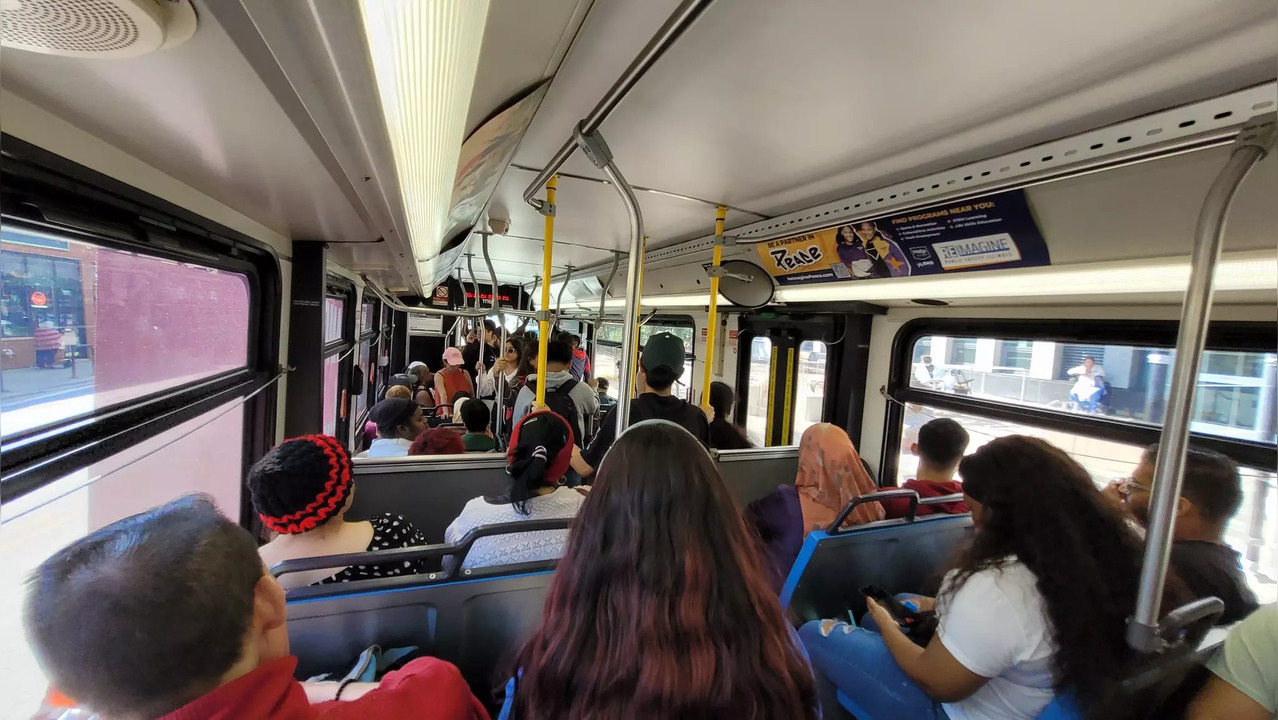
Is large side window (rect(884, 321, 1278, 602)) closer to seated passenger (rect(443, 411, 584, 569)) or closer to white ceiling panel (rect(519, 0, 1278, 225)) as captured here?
white ceiling panel (rect(519, 0, 1278, 225))

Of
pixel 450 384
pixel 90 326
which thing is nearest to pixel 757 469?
pixel 90 326

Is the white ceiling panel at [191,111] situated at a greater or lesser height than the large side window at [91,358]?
greater

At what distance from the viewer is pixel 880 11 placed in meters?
0.91

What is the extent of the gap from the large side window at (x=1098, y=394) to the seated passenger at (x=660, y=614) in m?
1.64

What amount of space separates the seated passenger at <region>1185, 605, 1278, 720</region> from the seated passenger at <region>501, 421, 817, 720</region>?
1.19m

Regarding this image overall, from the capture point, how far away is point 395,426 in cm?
352

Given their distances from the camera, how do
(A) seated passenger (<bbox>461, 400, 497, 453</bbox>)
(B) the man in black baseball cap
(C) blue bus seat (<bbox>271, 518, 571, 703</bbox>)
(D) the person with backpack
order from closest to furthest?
(C) blue bus seat (<bbox>271, 518, 571, 703</bbox>) < (B) the man in black baseball cap < (D) the person with backpack < (A) seated passenger (<bbox>461, 400, 497, 453</bbox>)

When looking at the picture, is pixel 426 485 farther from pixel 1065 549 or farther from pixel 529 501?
pixel 1065 549

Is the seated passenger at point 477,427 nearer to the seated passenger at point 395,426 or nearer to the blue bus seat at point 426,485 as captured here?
the seated passenger at point 395,426

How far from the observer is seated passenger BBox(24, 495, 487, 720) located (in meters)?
0.65

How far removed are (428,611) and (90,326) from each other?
4.00 ft

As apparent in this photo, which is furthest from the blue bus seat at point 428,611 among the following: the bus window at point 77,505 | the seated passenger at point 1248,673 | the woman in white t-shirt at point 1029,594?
the seated passenger at point 1248,673

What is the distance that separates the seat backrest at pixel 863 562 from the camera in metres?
→ 2.20

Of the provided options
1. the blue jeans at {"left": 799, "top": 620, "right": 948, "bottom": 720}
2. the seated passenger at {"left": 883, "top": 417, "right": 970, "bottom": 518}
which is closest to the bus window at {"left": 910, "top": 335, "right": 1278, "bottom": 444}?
the seated passenger at {"left": 883, "top": 417, "right": 970, "bottom": 518}
